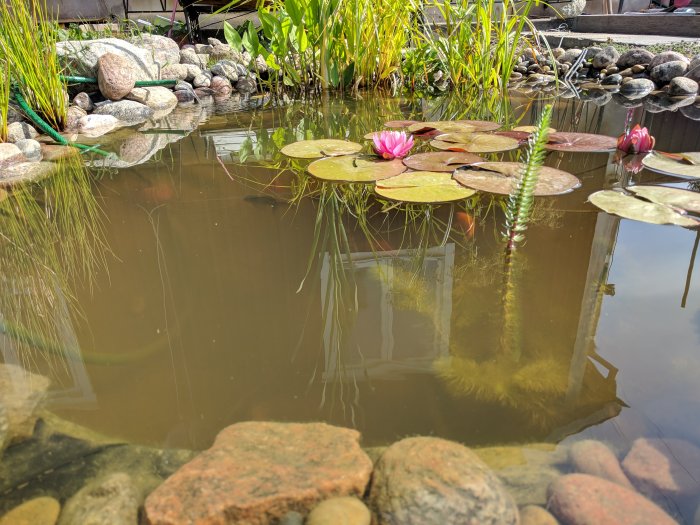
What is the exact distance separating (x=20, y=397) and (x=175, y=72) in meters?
3.71

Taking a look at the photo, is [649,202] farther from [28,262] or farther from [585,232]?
[28,262]

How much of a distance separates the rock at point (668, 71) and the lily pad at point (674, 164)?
7.79 feet

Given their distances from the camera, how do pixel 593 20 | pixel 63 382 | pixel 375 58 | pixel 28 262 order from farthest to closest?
1. pixel 593 20
2. pixel 375 58
3. pixel 28 262
4. pixel 63 382

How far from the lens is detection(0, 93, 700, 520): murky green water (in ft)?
2.78

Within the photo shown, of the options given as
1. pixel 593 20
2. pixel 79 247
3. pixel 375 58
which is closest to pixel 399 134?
pixel 79 247

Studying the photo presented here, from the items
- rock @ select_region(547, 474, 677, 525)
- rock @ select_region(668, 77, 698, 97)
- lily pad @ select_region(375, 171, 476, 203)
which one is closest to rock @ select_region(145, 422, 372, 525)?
rock @ select_region(547, 474, 677, 525)

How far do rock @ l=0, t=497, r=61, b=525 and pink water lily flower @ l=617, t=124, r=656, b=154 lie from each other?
224 centimetres

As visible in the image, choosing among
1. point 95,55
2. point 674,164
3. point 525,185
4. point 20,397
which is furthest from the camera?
point 95,55

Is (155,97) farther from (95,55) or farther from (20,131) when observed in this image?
(20,131)

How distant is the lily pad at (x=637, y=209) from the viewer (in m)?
1.44

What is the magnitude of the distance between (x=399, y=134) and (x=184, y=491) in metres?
1.61

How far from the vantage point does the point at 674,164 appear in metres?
1.92

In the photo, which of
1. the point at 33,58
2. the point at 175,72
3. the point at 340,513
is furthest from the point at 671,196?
the point at 175,72

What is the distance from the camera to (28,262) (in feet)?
4.53
